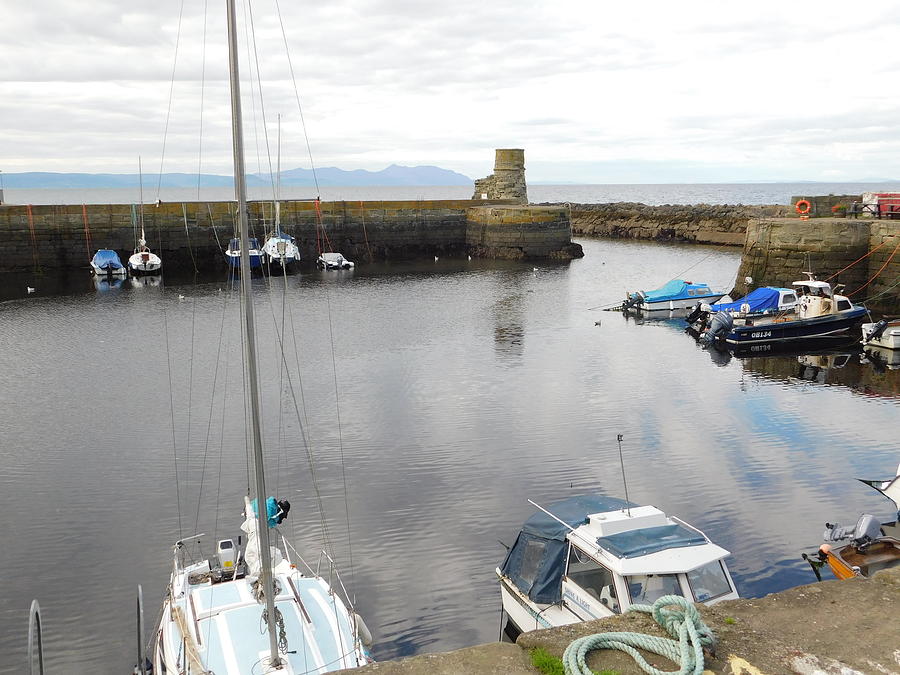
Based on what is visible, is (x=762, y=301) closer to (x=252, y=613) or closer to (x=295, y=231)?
(x=252, y=613)

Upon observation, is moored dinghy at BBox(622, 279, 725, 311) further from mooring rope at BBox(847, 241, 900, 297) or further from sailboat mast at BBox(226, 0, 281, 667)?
sailboat mast at BBox(226, 0, 281, 667)

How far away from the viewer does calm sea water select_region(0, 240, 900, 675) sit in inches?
484

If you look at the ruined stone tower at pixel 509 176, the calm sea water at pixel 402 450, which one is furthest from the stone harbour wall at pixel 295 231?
the calm sea water at pixel 402 450

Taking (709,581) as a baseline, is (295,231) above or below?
above

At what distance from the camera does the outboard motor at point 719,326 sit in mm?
29531

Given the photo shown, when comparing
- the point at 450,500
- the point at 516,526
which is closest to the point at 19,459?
the point at 450,500

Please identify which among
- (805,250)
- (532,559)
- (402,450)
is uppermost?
(805,250)

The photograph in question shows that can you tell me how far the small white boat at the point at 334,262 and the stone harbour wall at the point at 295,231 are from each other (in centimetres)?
248

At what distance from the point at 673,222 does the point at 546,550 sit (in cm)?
6962

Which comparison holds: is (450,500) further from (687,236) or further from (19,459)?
(687,236)

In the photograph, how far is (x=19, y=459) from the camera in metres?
17.3

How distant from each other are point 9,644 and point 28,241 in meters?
42.5

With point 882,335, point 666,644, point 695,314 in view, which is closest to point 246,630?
point 666,644

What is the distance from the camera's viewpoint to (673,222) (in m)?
75.8
